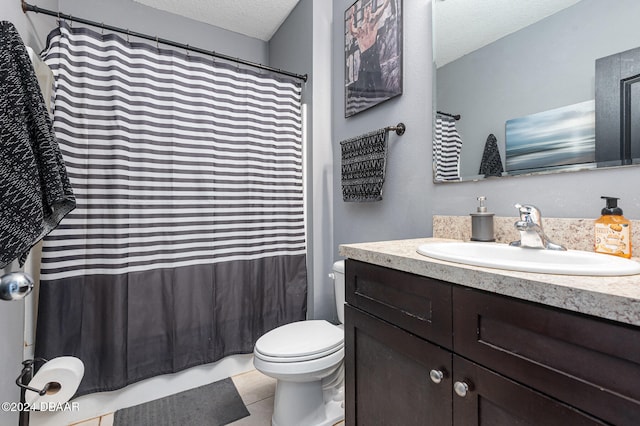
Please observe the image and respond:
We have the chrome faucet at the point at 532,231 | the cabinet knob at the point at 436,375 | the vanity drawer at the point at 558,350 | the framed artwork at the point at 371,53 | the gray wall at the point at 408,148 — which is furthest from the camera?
the framed artwork at the point at 371,53

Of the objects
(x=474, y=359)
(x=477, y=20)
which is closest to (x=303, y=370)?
(x=474, y=359)

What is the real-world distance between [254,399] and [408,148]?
1.58 meters

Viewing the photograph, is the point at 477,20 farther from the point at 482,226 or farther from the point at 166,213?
the point at 166,213

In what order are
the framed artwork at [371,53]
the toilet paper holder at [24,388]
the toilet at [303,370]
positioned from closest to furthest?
the toilet paper holder at [24,388] → the toilet at [303,370] → the framed artwork at [371,53]

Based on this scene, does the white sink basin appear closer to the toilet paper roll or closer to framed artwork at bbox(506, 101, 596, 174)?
→ framed artwork at bbox(506, 101, 596, 174)

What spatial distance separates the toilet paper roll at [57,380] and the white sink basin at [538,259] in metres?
1.46

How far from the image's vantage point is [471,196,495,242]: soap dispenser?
3.53ft

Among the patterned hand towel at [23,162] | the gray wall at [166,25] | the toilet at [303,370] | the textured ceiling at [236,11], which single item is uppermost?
the textured ceiling at [236,11]

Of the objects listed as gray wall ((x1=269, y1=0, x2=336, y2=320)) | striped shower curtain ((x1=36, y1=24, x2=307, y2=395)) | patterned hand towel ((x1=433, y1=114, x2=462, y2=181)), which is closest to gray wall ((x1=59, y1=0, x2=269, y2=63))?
gray wall ((x1=269, y1=0, x2=336, y2=320))

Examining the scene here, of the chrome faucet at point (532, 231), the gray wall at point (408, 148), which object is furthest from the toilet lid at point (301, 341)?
the chrome faucet at point (532, 231)

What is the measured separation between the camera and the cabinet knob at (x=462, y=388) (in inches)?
25.7

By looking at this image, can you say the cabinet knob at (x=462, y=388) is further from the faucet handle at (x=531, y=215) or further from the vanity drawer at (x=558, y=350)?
the faucet handle at (x=531, y=215)

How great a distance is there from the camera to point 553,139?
0.98 meters

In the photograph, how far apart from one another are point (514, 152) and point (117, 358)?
2.02 m
